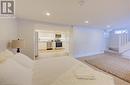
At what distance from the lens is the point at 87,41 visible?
6.55m

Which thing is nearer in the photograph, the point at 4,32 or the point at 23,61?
the point at 23,61

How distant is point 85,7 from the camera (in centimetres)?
319

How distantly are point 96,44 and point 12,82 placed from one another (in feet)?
21.8

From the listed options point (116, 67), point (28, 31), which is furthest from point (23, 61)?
point (116, 67)

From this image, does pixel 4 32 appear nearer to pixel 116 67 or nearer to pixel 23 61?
pixel 23 61

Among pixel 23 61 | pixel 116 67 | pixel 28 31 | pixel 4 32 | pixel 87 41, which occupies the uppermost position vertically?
pixel 28 31

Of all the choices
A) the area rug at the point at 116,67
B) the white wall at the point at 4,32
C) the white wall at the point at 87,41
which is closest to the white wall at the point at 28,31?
the white wall at the point at 4,32

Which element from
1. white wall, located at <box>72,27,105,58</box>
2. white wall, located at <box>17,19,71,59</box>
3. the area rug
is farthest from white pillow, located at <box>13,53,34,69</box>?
white wall, located at <box>72,27,105,58</box>

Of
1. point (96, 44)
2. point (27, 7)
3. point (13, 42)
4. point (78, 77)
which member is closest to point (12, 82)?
point (78, 77)

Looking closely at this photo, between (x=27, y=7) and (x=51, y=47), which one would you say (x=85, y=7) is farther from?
(x=51, y=47)

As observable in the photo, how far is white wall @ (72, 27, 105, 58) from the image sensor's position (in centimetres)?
596

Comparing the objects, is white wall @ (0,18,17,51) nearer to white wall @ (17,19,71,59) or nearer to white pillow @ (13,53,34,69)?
white pillow @ (13,53,34,69)

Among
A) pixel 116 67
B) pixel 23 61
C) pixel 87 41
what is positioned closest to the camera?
pixel 23 61

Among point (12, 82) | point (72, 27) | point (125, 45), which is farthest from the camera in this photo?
point (125, 45)
